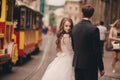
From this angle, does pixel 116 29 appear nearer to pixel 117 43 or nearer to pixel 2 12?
pixel 117 43

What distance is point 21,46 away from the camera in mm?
22953

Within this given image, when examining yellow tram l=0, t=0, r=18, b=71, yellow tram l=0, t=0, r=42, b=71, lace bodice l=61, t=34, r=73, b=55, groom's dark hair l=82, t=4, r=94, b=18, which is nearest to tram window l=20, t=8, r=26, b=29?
yellow tram l=0, t=0, r=42, b=71

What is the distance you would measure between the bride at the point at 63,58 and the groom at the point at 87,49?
0.85 metres

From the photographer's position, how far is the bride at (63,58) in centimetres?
1008

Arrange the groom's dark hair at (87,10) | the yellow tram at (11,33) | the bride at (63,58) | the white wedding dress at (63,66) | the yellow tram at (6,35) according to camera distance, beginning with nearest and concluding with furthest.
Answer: the groom's dark hair at (87,10) < the bride at (63,58) < the white wedding dress at (63,66) < the yellow tram at (6,35) < the yellow tram at (11,33)

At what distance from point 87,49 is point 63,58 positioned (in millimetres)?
1373

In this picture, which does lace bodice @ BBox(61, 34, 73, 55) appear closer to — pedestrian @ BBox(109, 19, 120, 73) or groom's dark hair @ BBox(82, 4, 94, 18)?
groom's dark hair @ BBox(82, 4, 94, 18)

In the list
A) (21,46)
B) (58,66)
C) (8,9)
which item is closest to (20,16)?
(21,46)

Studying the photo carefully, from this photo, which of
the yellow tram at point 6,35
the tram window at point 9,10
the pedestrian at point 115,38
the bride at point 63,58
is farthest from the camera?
A: the tram window at point 9,10

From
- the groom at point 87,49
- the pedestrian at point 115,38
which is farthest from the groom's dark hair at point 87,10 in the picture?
the pedestrian at point 115,38

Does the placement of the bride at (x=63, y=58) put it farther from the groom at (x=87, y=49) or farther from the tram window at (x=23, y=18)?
the tram window at (x=23, y=18)


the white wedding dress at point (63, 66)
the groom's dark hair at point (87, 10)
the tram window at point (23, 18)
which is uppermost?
the groom's dark hair at point (87, 10)

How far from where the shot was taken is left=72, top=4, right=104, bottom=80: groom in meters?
9.02

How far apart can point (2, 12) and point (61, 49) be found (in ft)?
24.7
